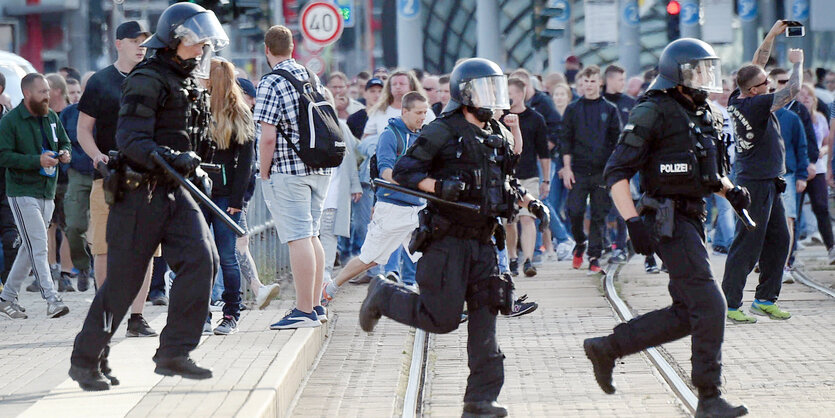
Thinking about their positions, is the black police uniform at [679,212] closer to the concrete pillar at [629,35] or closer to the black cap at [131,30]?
the black cap at [131,30]

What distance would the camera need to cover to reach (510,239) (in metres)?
14.1

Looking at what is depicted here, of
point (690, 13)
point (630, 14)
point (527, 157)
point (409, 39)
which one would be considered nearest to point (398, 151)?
point (527, 157)

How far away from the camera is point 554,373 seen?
8.45 m

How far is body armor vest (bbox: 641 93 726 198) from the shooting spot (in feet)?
22.8

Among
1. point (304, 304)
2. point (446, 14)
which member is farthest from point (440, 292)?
point (446, 14)

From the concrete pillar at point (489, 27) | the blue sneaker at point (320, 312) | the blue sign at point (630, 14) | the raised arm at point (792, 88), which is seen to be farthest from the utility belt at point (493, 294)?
the blue sign at point (630, 14)

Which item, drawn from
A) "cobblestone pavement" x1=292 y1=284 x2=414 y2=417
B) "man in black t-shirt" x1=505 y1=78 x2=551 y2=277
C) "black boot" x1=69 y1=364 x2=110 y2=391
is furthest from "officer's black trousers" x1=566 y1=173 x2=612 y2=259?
"black boot" x1=69 y1=364 x2=110 y2=391

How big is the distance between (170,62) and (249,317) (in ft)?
11.6

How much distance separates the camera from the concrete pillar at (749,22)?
37.8 meters

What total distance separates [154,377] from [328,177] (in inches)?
87.5

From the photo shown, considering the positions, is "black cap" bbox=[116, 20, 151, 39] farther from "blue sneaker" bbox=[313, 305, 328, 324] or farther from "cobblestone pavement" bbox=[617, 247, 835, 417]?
"cobblestone pavement" bbox=[617, 247, 835, 417]

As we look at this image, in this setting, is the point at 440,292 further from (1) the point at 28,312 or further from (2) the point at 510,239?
(2) the point at 510,239

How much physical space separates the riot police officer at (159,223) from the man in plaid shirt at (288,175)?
78.2 inches

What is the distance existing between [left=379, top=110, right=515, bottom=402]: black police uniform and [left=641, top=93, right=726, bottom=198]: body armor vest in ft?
2.35
